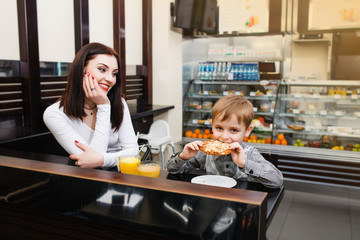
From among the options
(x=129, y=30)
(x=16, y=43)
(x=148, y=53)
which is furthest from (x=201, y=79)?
(x=16, y=43)

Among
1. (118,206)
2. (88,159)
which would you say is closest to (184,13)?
(88,159)

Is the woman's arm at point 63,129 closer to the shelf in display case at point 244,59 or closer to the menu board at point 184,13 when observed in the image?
the menu board at point 184,13

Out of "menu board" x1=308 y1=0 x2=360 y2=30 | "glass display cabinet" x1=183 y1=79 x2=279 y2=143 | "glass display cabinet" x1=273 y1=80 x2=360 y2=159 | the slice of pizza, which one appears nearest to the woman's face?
the slice of pizza

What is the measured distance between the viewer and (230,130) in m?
1.87

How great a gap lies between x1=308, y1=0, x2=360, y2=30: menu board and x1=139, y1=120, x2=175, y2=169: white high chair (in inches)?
118

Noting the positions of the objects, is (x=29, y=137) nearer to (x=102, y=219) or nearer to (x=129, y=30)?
(x=102, y=219)

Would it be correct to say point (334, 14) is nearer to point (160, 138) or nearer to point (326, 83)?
point (326, 83)

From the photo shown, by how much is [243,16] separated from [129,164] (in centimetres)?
475

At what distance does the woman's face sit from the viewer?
6.77 feet

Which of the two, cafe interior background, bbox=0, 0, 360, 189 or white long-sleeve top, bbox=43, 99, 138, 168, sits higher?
cafe interior background, bbox=0, 0, 360, 189

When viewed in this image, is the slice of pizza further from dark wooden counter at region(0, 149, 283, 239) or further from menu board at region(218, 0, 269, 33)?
menu board at region(218, 0, 269, 33)

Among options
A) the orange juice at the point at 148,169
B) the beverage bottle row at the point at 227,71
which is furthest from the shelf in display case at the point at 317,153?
the orange juice at the point at 148,169

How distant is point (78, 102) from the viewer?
2125 mm

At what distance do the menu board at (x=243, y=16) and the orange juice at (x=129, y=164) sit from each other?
15.1 ft
